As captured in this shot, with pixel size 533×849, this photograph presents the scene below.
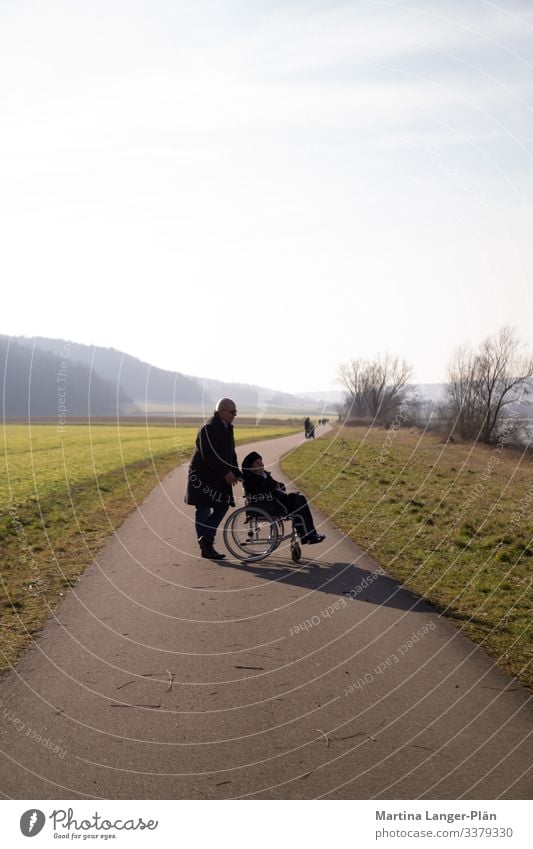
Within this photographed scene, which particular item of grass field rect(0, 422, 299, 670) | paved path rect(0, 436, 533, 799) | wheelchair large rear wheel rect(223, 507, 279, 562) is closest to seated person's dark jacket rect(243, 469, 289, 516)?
wheelchair large rear wheel rect(223, 507, 279, 562)

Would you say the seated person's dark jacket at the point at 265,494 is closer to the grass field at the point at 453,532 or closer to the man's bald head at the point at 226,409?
the man's bald head at the point at 226,409

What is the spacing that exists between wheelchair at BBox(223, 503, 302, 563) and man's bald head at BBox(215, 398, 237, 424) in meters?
1.31

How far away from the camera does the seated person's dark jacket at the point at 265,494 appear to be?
10062mm

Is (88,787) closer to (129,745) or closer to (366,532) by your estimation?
(129,745)

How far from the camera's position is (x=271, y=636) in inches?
265

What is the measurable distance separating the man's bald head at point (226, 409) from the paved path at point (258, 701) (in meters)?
2.64

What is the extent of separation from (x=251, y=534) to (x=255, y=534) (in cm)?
13

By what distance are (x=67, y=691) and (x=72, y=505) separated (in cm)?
1226

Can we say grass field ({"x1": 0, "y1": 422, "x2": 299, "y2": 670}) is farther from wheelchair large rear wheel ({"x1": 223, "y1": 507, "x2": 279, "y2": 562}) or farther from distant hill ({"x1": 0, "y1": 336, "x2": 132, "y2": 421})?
distant hill ({"x1": 0, "y1": 336, "x2": 132, "y2": 421})

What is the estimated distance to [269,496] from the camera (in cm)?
1006

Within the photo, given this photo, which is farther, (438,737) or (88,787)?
(438,737)

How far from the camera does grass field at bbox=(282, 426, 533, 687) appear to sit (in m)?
7.67
